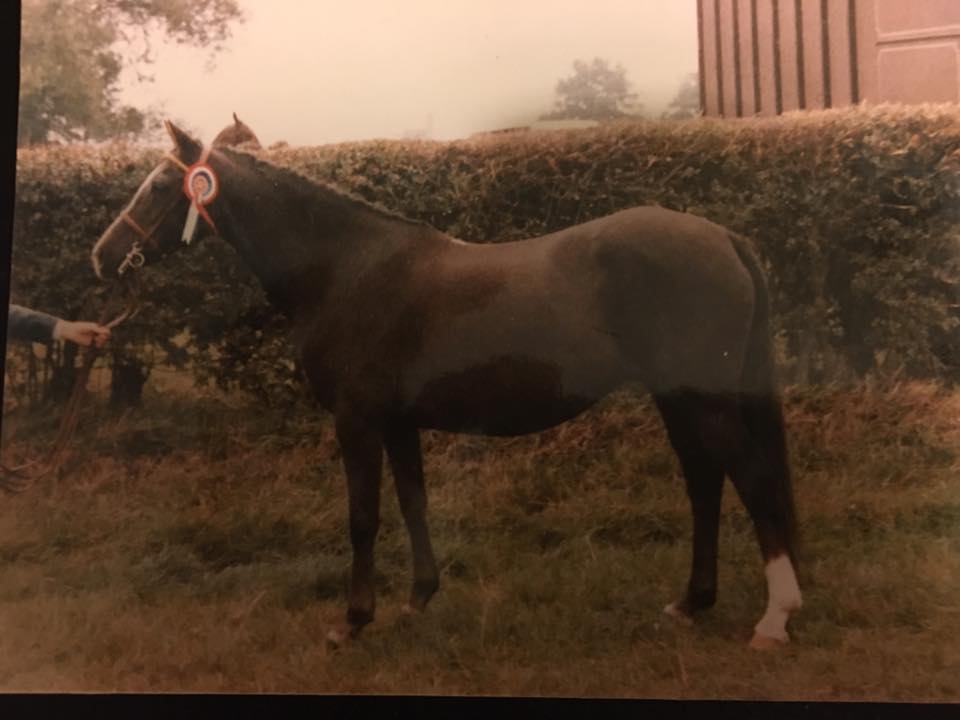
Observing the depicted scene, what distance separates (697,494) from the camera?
7.29 feet

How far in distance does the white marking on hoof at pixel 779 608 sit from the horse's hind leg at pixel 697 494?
128 millimetres

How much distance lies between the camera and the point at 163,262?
250cm

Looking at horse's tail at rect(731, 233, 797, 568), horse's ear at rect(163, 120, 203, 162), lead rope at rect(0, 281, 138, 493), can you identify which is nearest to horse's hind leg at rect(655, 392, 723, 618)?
horse's tail at rect(731, 233, 797, 568)

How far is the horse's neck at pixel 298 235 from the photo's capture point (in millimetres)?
2410

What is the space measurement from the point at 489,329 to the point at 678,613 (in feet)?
2.75

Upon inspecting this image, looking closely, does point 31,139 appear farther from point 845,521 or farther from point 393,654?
point 845,521

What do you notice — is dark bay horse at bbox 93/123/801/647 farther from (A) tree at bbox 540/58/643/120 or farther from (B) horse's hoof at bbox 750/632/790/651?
(A) tree at bbox 540/58/643/120

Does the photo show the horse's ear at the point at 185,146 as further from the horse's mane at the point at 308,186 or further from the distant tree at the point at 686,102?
the distant tree at the point at 686,102

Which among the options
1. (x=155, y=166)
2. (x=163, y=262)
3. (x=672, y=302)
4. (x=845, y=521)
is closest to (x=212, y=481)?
(x=163, y=262)

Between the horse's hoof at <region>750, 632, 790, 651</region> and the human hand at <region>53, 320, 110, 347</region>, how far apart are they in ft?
6.21

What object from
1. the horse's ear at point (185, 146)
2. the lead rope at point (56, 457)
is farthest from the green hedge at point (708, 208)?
the lead rope at point (56, 457)

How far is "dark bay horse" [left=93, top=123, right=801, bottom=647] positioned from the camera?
2.20 m

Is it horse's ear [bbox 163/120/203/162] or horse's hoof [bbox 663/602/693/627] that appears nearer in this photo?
horse's hoof [bbox 663/602/693/627]

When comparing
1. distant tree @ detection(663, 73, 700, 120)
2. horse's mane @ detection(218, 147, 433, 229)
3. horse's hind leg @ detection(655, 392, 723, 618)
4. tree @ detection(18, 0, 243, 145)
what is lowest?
horse's hind leg @ detection(655, 392, 723, 618)
